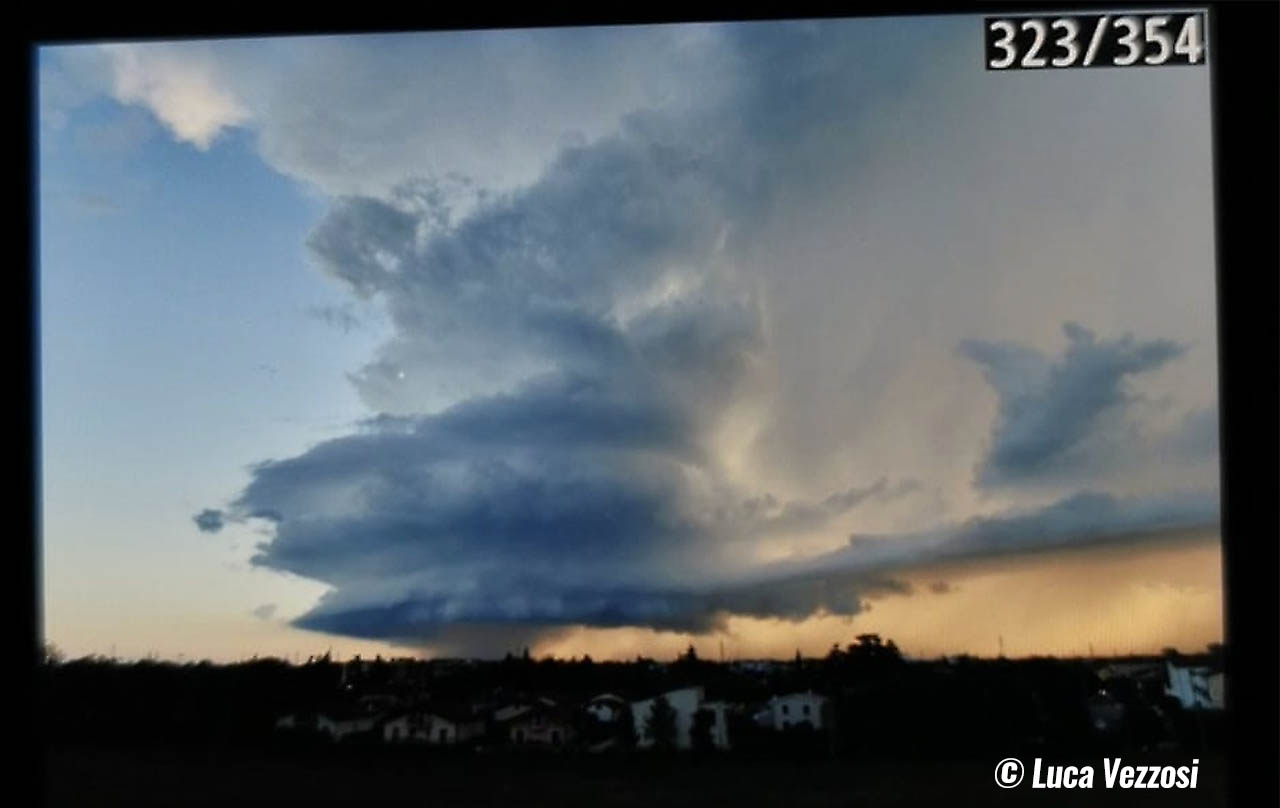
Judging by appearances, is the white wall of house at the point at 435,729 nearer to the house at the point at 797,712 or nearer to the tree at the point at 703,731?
the tree at the point at 703,731

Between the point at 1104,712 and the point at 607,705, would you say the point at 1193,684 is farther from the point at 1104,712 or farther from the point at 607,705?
the point at 607,705

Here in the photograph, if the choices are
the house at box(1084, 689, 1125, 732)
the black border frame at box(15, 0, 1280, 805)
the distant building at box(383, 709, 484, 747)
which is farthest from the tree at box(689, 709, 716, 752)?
the black border frame at box(15, 0, 1280, 805)

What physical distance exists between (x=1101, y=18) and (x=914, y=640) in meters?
1.48

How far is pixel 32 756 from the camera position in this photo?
3002 millimetres

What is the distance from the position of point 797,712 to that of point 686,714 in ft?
0.83

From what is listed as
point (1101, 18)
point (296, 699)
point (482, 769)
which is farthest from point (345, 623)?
point (1101, 18)

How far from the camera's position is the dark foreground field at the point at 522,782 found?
279cm

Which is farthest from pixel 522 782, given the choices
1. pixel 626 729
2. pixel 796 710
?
pixel 796 710

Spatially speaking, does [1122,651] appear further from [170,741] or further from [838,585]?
[170,741]

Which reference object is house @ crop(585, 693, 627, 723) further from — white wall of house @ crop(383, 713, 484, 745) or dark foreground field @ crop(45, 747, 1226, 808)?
white wall of house @ crop(383, 713, 484, 745)

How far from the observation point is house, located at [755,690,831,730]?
2.79 metres

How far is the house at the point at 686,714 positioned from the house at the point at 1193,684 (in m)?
1.00

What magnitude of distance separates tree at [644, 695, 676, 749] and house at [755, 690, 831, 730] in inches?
7.8

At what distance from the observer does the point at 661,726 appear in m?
2.83
